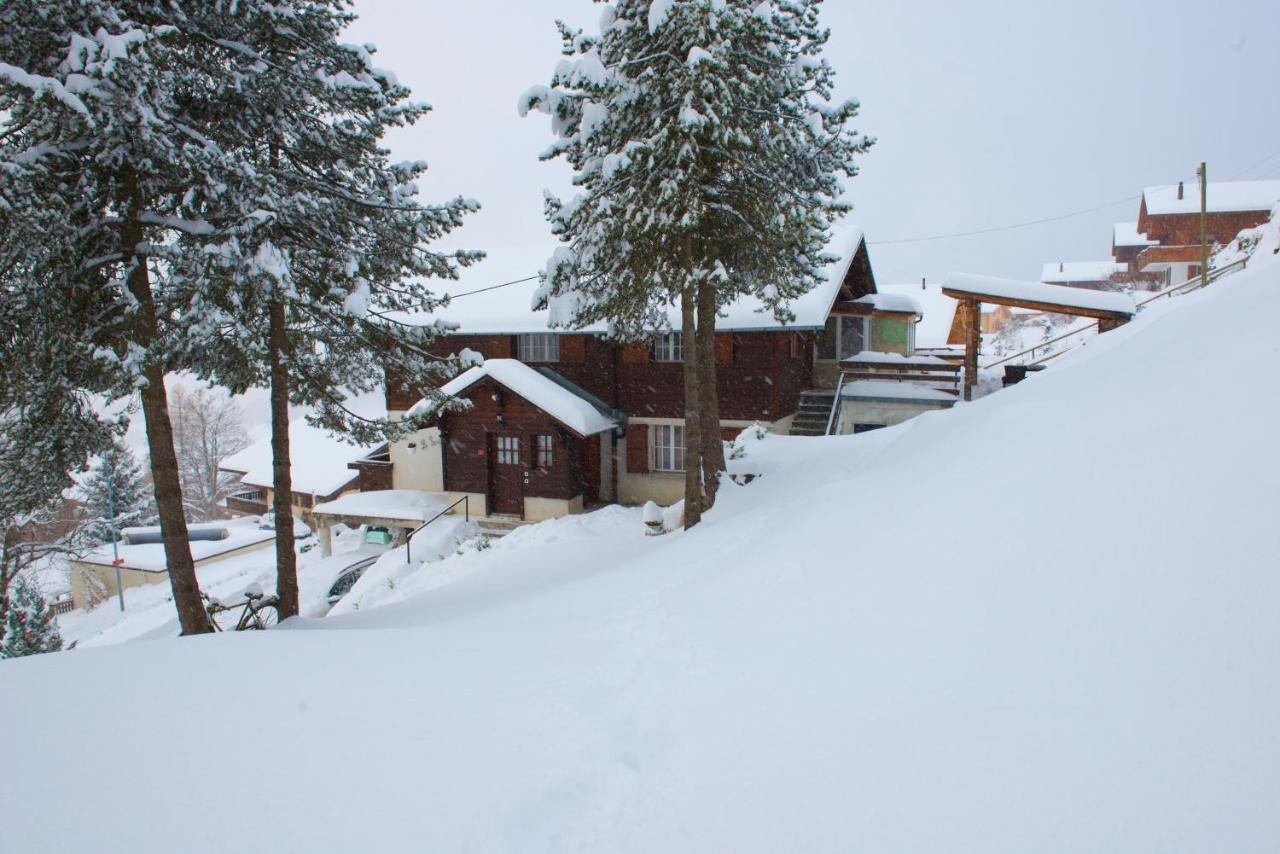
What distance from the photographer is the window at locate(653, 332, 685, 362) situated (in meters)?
19.2

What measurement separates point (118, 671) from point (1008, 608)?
5.84 metres

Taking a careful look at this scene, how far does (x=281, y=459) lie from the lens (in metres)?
9.77

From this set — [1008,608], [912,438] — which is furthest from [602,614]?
[912,438]

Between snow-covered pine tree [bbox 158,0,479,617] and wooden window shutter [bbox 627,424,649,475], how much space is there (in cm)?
907

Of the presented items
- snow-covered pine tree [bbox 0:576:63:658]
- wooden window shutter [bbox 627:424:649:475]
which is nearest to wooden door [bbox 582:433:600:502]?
wooden window shutter [bbox 627:424:649:475]

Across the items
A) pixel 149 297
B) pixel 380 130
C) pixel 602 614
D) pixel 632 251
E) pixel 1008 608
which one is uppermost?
pixel 380 130

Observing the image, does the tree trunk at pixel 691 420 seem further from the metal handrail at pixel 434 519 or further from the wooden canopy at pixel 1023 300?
the wooden canopy at pixel 1023 300

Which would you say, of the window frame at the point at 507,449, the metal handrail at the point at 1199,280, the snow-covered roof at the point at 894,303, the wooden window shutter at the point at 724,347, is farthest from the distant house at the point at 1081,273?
the window frame at the point at 507,449

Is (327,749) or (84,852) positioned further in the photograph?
(327,749)

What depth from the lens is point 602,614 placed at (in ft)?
20.1

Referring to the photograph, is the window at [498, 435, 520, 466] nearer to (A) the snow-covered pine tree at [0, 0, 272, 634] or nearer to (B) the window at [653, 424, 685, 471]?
(B) the window at [653, 424, 685, 471]

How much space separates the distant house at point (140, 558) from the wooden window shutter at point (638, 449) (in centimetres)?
2105

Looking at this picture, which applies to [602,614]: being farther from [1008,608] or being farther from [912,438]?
[912,438]

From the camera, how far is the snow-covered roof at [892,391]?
1847 cm
